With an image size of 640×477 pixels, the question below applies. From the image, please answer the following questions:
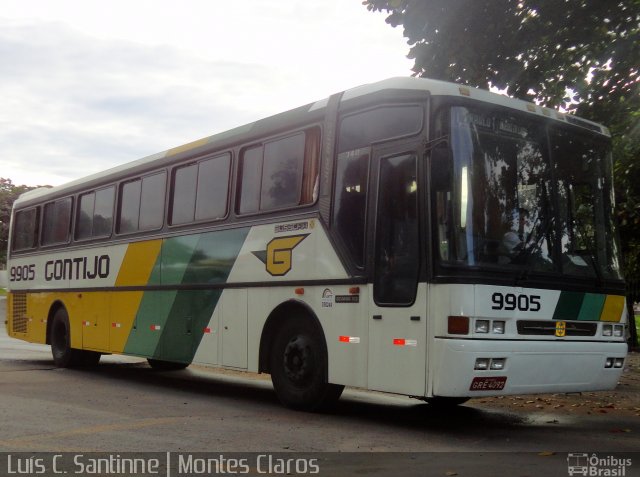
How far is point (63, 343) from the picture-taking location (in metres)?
15.8

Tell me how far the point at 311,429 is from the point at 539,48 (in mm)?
7426

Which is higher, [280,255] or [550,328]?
[280,255]

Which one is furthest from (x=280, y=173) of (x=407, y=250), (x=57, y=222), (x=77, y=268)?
(x=57, y=222)

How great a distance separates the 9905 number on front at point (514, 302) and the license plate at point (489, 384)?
2.16 feet

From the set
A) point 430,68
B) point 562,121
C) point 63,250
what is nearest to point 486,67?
point 430,68

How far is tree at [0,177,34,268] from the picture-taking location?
231ft

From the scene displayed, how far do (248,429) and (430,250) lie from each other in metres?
2.53

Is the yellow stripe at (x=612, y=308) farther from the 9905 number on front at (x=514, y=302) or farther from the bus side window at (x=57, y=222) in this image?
the bus side window at (x=57, y=222)

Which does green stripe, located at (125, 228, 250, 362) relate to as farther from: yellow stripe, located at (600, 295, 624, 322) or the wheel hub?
yellow stripe, located at (600, 295, 624, 322)

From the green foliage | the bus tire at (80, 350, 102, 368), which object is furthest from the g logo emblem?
the bus tire at (80, 350, 102, 368)

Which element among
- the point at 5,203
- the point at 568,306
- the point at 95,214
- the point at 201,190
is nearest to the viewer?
the point at 568,306

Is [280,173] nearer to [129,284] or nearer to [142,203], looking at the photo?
[142,203]

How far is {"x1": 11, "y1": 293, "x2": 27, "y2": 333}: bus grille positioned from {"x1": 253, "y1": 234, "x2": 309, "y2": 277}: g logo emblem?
898cm

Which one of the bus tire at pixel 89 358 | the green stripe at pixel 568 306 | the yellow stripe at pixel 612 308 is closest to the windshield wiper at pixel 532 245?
the green stripe at pixel 568 306
